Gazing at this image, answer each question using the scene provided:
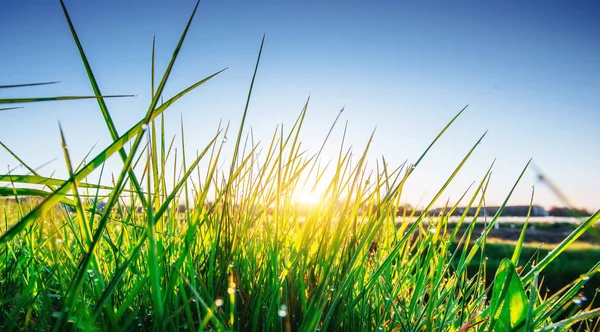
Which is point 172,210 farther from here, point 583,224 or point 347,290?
point 583,224

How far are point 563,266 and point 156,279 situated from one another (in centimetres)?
887

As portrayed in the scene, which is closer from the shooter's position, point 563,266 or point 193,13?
point 193,13

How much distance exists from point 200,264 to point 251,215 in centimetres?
12

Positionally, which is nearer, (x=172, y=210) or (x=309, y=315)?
(x=309, y=315)

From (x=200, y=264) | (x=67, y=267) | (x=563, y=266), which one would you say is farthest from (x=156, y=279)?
(x=563, y=266)

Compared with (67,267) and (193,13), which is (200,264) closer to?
(67,267)

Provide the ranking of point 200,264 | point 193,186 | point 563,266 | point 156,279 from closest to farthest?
point 156,279, point 200,264, point 193,186, point 563,266

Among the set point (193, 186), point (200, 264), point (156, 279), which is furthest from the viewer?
point (193, 186)

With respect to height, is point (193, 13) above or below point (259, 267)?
above

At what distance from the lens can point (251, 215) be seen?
0.65 m

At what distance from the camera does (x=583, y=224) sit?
422 mm

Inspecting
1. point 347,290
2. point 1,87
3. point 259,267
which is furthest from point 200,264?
point 1,87

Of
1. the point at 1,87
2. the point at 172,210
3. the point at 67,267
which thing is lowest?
the point at 67,267

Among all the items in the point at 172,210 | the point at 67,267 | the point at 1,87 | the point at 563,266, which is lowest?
the point at 563,266
